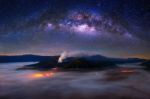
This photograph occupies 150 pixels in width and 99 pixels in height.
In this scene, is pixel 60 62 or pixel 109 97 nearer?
pixel 109 97

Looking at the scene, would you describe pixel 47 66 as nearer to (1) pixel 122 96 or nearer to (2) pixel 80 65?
(2) pixel 80 65

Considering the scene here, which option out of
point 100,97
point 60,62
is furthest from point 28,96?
point 60,62

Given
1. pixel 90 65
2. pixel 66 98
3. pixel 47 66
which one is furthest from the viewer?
pixel 90 65

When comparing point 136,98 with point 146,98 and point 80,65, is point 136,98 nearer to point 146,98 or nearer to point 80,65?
point 146,98

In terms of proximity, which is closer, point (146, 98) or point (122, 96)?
point (146, 98)

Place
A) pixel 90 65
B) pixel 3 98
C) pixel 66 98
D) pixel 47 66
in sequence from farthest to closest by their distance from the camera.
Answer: pixel 90 65 → pixel 47 66 → pixel 66 98 → pixel 3 98

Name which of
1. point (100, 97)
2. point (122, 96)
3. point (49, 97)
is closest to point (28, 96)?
point (49, 97)

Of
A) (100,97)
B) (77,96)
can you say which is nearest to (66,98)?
(77,96)
